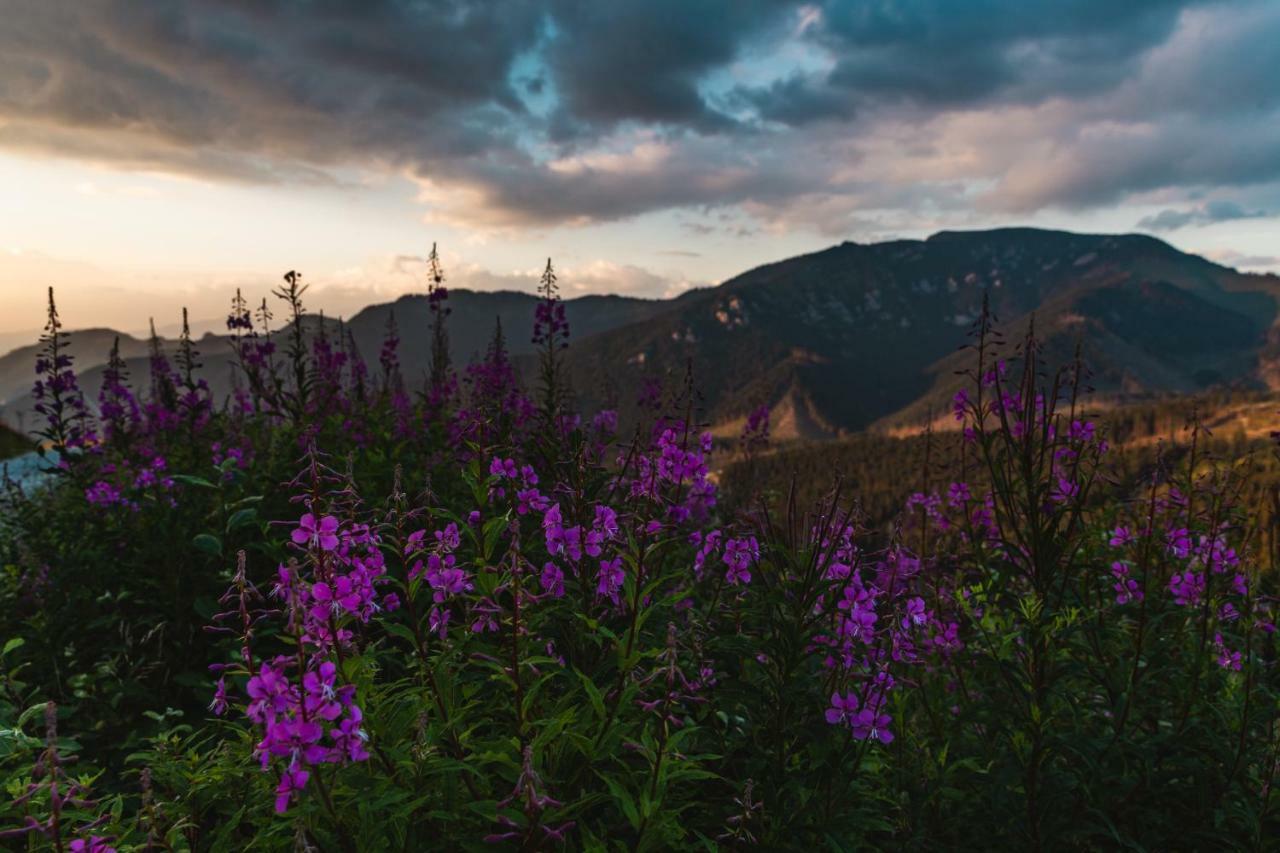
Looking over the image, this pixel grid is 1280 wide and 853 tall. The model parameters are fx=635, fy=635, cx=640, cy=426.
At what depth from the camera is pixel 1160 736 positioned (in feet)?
14.1

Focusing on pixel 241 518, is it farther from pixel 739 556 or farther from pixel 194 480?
pixel 739 556

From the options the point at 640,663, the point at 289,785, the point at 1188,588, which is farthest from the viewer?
the point at 1188,588

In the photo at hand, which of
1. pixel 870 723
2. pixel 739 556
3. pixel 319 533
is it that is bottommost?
pixel 870 723

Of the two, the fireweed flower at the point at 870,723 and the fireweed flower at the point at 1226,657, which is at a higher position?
the fireweed flower at the point at 870,723

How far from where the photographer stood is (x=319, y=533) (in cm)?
258

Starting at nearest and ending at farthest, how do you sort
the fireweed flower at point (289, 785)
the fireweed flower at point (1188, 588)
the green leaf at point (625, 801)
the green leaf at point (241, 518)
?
the fireweed flower at point (289, 785)
the green leaf at point (625, 801)
the fireweed flower at point (1188, 588)
the green leaf at point (241, 518)

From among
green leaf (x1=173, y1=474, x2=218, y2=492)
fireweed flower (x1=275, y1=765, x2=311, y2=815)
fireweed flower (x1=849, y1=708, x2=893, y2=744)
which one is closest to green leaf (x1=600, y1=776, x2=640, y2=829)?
fireweed flower (x1=275, y1=765, x2=311, y2=815)

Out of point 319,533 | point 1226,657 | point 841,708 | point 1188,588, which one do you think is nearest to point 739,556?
point 841,708

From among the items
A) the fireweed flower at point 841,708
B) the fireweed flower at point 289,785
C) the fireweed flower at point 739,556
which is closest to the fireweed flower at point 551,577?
the fireweed flower at point 739,556

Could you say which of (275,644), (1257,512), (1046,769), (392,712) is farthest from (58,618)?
(1257,512)

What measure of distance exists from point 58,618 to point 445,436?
5178 millimetres

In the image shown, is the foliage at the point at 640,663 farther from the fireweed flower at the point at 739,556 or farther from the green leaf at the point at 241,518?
the green leaf at the point at 241,518

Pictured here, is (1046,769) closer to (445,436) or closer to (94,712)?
(94,712)

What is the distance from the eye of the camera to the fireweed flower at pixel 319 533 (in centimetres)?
254
